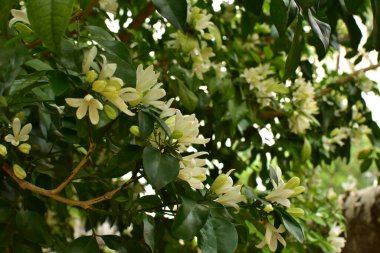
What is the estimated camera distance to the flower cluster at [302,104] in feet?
4.96

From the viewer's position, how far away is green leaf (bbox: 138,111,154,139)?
Result: 27.0 inches

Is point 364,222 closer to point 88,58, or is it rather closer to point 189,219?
point 189,219

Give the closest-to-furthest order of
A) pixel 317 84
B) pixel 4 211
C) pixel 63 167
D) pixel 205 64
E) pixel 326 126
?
pixel 4 211, pixel 63 167, pixel 205 64, pixel 326 126, pixel 317 84

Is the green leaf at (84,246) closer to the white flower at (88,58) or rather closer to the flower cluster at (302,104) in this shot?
the white flower at (88,58)

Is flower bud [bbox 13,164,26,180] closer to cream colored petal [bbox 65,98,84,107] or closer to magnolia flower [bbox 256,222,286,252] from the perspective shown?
cream colored petal [bbox 65,98,84,107]

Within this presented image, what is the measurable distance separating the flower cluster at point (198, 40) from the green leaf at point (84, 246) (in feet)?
1.84

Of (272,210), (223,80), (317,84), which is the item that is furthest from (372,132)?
(272,210)

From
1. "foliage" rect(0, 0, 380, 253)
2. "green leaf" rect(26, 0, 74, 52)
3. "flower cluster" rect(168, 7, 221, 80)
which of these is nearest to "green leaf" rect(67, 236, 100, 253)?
"foliage" rect(0, 0, 380, 253)

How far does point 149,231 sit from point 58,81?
0.95 ft

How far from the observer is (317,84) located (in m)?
1.90

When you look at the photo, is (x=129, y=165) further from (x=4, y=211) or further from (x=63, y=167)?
(x=63, y=167)

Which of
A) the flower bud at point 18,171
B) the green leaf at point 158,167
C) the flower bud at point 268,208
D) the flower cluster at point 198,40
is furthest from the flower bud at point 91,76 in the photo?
the flower cluster at point 198,40

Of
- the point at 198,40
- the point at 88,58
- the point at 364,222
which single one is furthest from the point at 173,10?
the point at 364,222

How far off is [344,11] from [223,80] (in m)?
0.48
